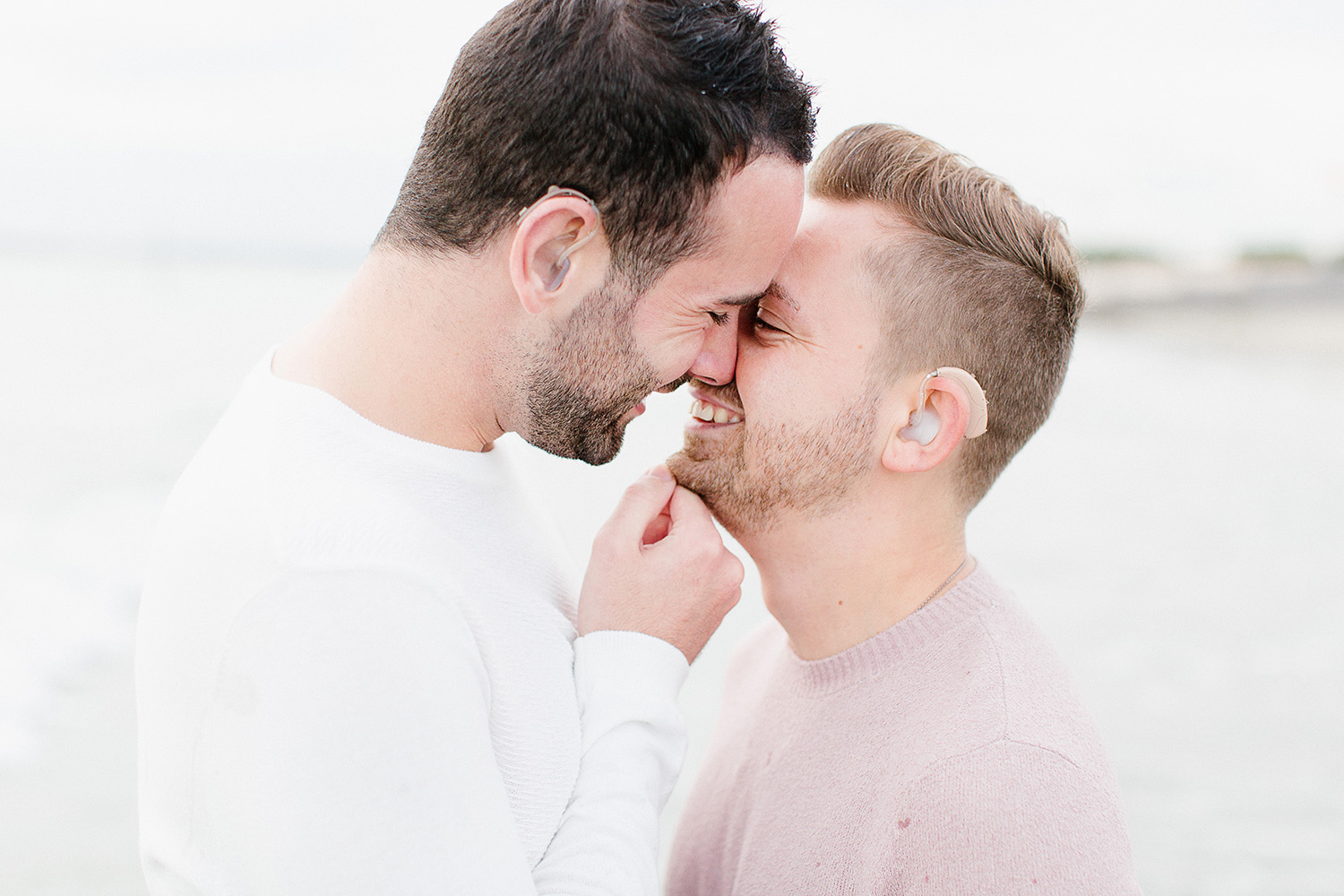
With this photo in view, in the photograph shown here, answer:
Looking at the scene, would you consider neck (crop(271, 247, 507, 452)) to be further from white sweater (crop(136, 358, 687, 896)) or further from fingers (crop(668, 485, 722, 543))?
fingers (crop(668, 485, 722, 543))

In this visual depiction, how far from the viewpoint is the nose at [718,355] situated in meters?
2.38

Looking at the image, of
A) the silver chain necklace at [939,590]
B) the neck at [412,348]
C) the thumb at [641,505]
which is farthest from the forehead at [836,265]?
the neck at [412,348]

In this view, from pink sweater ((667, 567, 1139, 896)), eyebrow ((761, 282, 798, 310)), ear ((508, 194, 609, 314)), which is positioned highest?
ear ((508, 194, 609, 314))

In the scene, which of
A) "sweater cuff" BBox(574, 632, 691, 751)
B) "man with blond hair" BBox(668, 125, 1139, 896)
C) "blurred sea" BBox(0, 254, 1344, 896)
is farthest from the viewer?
"blurred sea" BBox(0, 254, 1344, 896)

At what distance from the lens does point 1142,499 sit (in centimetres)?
1120

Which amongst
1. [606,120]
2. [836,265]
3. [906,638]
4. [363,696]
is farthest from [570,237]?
[906,638]

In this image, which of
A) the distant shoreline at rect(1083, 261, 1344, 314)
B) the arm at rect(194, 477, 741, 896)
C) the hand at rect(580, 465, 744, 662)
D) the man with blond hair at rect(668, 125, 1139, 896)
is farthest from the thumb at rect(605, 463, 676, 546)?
the distant shoreline at rect(1083, 261, 1344, 314)

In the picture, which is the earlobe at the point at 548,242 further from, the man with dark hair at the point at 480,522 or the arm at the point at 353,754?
the arm at the point at 353,754

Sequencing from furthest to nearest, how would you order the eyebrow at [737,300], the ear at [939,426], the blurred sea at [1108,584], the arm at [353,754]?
the blurred sea at [1108,584] → the ear at [939,426] → the eyebrow at [737,300] → the arm at [353,754]

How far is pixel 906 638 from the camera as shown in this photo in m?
2.38

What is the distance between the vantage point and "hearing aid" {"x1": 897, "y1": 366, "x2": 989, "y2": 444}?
2.37 metres

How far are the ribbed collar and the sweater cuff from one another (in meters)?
0.58

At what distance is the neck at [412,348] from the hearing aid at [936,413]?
96 cm

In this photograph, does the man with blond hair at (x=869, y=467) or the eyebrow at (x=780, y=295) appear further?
the eyebrow at (x=780, y=295)
